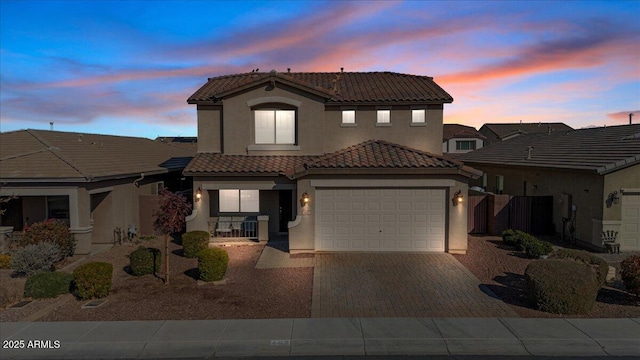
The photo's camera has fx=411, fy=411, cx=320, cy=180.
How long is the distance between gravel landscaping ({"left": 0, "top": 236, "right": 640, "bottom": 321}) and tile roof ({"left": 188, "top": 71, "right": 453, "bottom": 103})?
8.24 meters

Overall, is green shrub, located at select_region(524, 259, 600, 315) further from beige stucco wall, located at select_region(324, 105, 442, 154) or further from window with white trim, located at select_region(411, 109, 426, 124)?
window with white trim, located at select_region(411, 109, 426, 124)

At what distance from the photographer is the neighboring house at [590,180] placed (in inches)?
624

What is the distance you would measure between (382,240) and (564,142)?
15.1m

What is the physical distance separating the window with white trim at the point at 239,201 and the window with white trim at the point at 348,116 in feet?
17.9

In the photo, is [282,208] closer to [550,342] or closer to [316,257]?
[316,257]

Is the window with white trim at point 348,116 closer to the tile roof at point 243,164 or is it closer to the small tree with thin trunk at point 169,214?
the tile roof at point 243,164

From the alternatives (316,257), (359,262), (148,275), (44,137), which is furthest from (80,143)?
(359,262)

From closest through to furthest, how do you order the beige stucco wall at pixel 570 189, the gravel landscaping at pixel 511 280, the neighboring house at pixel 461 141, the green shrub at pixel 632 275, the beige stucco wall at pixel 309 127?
1. the gravel landscaping at pixel 511 280
2. the green shrub at pixel 632 275
3. the beige stucco wall at pixel 570 189
4. the beige stucco wall at pixel 309 127
5. the neighboring house at pixel 461 141

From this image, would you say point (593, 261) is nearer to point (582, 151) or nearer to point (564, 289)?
point (564, 289)

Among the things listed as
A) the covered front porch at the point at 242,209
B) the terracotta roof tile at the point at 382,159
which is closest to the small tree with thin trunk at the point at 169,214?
the terracotta roof tile at the point at 382,159

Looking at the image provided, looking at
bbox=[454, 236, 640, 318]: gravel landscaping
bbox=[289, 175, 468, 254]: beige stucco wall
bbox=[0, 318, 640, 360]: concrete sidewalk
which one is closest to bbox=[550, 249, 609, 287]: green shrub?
bbox=[454, 236, 640, 318]: gravel landscaping

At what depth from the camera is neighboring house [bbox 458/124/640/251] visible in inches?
624

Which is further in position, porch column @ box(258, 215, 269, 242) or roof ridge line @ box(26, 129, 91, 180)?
porch column @ box(258, 215, 269, 242)

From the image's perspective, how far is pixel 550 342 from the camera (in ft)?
26.4
